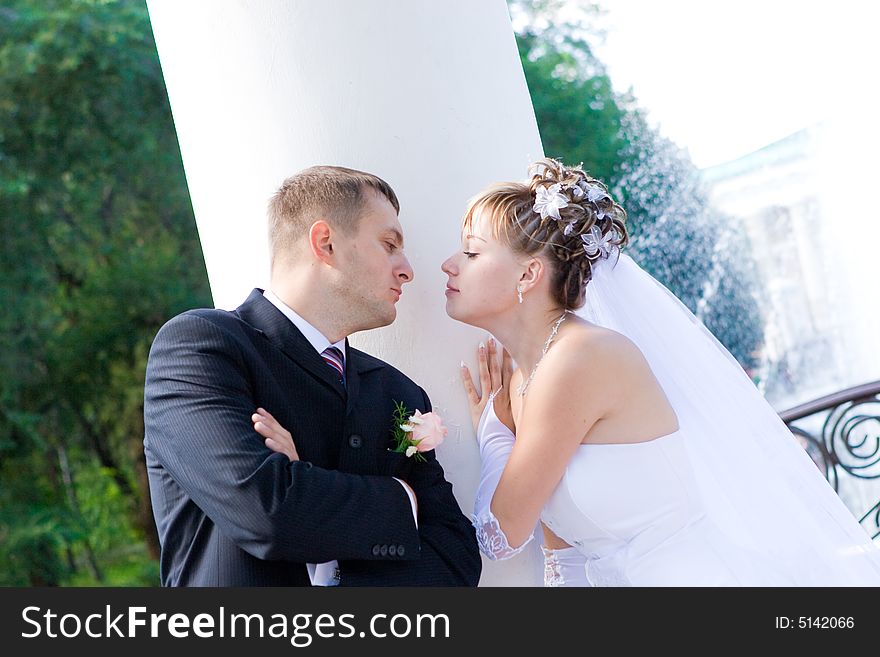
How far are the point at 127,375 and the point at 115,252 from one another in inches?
62.9

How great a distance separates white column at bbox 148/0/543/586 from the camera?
2.99 meters

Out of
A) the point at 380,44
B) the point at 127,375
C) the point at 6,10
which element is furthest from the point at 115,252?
the point at 380,44

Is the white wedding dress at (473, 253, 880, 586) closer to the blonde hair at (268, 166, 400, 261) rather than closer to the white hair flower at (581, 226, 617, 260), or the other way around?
the white hair flower at (581, 226, 617, 260)

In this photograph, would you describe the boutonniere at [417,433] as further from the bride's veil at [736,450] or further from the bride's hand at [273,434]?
the bride's veil at [736,450]

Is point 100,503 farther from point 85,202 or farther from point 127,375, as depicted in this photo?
point 85,202

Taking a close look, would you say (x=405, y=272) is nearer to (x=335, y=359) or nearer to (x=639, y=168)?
(x=335, y=359)

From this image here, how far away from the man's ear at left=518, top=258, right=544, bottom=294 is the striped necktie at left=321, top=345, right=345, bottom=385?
636 millimetres

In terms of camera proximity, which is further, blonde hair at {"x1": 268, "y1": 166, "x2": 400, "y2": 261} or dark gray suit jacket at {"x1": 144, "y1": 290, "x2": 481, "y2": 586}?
blonde hair at {"x1": 268, "y1": 166, "x2": 400, "y2": 261}

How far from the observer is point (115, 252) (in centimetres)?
1262

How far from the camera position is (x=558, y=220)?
3105mm

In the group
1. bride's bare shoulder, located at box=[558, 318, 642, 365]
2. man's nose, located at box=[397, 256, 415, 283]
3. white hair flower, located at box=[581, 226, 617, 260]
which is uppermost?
man's nose, located at box=[397, 256, 415, 283]

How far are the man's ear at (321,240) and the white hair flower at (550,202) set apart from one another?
0.65m

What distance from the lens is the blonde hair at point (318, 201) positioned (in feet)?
9.36

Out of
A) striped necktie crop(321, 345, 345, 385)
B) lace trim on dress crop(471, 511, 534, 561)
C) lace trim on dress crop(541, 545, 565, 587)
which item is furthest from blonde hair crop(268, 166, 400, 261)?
lace trim on dress crop(541, 545, 565, 587)
